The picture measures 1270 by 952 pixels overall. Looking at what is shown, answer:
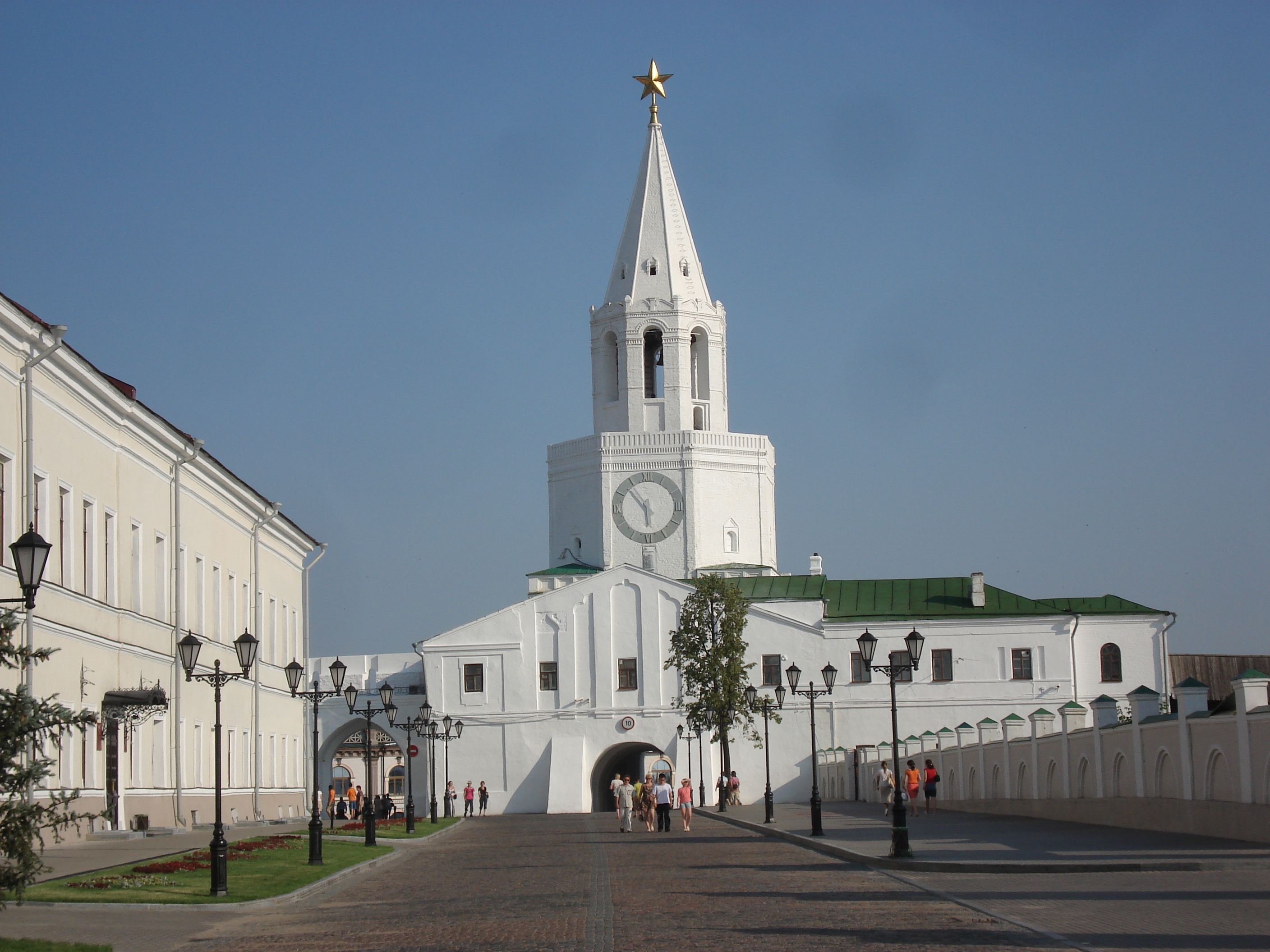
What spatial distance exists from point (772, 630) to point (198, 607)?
33.4 metres

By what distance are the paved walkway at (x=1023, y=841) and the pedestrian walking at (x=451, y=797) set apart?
2595cm

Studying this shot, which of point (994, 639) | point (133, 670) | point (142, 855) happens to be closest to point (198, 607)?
point (133, 670)

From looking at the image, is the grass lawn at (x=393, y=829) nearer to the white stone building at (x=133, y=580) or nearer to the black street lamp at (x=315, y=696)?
the white stone building at (x=133, y=580)

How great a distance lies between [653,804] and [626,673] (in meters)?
28.0

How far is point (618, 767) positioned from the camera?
7925 cm

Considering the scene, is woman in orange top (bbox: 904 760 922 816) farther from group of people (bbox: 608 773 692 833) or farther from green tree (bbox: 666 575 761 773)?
green tree (bbox: 666 575 761 773)

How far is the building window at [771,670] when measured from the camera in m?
68.2

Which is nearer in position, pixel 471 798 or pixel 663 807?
pixel 663 807

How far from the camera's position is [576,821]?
52.3m

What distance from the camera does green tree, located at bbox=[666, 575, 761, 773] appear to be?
59000 millimetres

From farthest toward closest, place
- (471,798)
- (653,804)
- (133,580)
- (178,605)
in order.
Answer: (471,798) < (653,804) < (178,605) < (133,580)

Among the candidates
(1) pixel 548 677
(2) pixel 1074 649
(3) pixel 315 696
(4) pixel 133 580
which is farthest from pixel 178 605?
(2) pixel 1074 649

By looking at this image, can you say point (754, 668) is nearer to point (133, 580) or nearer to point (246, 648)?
point (133, 580)

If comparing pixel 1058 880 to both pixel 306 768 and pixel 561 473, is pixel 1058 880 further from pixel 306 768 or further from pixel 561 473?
pixel 561 473
